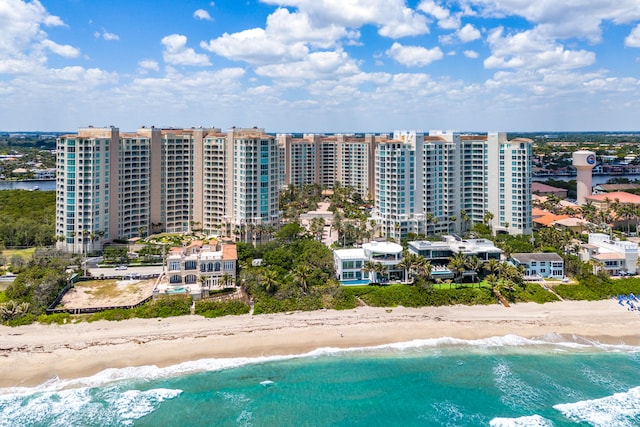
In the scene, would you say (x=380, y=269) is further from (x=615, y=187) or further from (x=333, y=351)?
(x=615, y=187)


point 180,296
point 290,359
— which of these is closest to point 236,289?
point 180,296

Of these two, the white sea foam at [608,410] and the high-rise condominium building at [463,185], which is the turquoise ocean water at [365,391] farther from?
the high-rise condominium building at [463,185]

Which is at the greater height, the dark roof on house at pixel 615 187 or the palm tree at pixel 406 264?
the dark roof on house at pixel 615 187

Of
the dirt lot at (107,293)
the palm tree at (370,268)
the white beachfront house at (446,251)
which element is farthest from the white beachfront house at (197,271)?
the white beachfront house at (446,251)

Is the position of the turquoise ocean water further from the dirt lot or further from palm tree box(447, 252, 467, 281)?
the dirt lot

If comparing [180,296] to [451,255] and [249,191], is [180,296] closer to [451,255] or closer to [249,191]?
[249,191]

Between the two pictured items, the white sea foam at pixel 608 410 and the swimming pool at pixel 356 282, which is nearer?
the white sea foam at pixel 608 410

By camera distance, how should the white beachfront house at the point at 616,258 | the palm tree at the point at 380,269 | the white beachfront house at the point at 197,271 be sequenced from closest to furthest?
the white beachfront house at the point at 197,271 < the palm tree at the point at 380,269 < the white beachfront house at the point at 616,258
